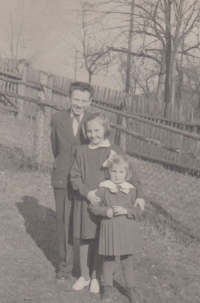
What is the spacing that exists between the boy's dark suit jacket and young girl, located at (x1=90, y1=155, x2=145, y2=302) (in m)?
0.45

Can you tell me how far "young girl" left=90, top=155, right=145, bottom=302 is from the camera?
11.5ft

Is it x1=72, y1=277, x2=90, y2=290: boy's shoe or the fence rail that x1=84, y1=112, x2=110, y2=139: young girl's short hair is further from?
the fence rail

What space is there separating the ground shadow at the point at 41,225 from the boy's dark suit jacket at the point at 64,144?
36.7 inches

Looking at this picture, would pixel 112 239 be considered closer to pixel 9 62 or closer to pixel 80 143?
pixel 80 143

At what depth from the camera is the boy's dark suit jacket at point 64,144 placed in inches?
154

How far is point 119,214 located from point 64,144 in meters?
0.79

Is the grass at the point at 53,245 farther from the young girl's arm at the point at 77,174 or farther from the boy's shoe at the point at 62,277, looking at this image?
the young girl's arm at the point at 77,174

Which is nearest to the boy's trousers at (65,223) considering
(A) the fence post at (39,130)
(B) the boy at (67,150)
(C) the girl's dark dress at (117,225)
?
(B) the boy at (67,150)

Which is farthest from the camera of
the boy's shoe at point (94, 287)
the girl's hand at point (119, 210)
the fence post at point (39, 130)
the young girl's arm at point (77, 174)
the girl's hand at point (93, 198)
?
the fence post at point (39, 130)

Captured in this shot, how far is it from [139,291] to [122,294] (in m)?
0.14

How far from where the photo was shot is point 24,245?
194 inches

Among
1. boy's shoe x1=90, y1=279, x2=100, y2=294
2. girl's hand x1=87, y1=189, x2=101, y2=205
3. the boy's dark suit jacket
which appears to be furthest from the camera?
the boy's dark suit jacket

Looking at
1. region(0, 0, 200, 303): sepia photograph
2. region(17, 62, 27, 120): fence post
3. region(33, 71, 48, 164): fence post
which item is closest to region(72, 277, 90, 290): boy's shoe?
region(0, 0, 200, 303): sepia photograph

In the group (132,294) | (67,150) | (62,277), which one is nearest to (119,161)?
(67,150)
